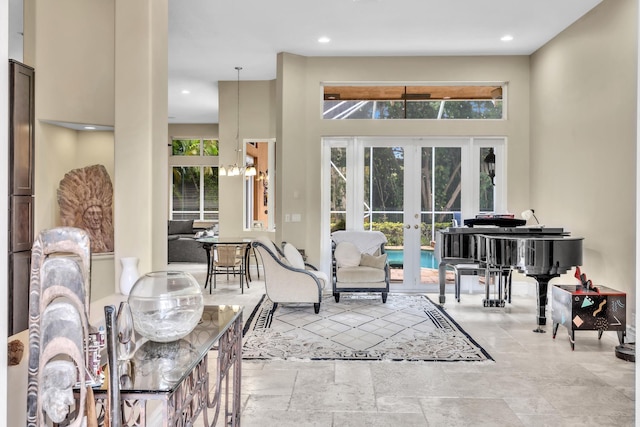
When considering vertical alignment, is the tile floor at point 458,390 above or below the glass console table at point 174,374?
below

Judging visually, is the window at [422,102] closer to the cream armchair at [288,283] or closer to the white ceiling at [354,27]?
the white ceiling at [354,27]

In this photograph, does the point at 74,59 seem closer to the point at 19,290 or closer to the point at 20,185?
the point at 20,185

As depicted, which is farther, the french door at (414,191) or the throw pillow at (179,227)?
the throw pillow at (179,227)

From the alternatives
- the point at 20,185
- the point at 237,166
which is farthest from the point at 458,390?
the point at 237,166

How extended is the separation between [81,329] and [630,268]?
16.3ft

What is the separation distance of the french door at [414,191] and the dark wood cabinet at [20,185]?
436cm

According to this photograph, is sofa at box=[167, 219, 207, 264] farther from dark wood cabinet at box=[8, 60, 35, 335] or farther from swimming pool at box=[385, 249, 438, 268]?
dark wood cabinet at box=[8, 60, 35, 335]

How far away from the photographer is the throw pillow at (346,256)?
6414mm

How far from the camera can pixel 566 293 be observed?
4.36m

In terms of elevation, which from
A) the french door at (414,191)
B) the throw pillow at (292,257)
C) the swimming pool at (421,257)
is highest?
the french door at (414,191)

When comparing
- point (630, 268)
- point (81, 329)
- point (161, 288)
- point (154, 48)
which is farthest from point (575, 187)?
point (81, 329)

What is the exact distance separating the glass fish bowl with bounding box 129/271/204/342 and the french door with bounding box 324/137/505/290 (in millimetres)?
5711

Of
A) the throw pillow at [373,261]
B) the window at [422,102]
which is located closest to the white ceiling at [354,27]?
the window at [422,102]

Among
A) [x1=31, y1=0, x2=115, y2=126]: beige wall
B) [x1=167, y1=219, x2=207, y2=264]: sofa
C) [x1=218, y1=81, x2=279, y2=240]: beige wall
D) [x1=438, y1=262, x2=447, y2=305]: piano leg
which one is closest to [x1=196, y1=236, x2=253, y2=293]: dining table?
[x1=218, y1=81, x2=279, y2=240]: beige wall
